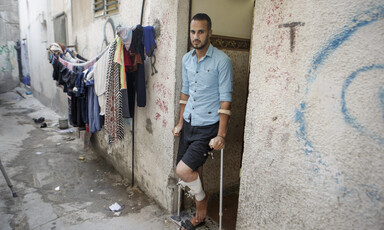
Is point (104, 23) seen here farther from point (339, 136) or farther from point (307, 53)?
point (339, 136)

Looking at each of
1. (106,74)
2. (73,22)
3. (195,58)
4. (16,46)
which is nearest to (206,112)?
(195,58)

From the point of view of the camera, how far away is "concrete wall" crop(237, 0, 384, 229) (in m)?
1.44

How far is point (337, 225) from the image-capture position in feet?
5.35

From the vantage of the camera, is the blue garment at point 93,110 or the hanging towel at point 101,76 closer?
the hanging towel at point 101,76

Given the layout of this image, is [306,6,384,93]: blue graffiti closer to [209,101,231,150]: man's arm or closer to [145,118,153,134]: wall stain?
[209,101,231,150]: man's arm

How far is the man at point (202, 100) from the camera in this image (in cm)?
249

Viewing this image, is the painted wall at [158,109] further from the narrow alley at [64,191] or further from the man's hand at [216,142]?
the man's hand at [216,142]

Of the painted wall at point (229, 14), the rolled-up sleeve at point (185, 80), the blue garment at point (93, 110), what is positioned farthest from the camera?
the blue garment at point (93, 110)

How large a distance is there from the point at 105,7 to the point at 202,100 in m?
3.02

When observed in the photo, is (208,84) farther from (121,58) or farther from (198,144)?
Result: (121,58)

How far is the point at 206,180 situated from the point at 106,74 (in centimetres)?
194

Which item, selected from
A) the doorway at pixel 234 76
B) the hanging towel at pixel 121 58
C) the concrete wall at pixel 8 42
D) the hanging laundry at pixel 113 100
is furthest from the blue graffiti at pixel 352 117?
the concrete wall at pixel 8 42

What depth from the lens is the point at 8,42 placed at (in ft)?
46.9

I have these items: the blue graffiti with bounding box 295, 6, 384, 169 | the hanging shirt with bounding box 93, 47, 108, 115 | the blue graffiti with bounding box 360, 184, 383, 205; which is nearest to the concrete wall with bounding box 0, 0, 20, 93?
the hanging shirt with bounding box 93, 47, 108, 115
